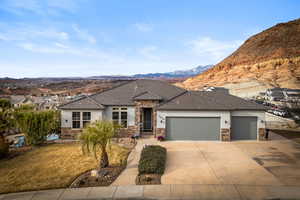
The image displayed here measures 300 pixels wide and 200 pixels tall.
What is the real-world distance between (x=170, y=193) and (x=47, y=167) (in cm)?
729

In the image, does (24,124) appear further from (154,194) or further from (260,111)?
(260,111)

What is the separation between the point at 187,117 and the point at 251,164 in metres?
6.17

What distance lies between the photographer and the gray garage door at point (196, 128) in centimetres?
1656

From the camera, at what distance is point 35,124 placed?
50.5 ft

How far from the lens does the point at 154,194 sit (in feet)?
26.7

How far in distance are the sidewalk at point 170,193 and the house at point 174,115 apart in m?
7.91

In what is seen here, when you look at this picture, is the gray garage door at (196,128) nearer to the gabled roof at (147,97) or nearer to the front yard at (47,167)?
the gabled roof at (147,97)

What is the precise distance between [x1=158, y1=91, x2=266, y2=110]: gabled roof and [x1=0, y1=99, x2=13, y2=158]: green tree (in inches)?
434

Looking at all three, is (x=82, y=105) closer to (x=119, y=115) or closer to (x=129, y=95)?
(x=119, y=115)

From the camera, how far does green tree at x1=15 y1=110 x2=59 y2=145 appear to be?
15227 mm

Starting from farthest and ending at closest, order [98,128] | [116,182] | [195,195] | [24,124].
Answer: [24,124], [98,128], [116,182], [195,195]

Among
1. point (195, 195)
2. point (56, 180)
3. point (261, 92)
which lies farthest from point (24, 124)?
point (261, 92)

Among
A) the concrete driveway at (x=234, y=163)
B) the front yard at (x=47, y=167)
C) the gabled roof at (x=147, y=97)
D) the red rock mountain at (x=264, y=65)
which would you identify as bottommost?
the front yard at (x=47, y=167)

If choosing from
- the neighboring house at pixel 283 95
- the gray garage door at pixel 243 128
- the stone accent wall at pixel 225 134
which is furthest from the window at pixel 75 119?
the neighboring house at pixel 283 95
